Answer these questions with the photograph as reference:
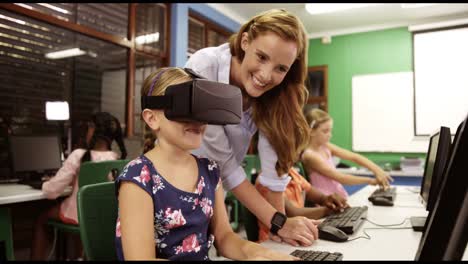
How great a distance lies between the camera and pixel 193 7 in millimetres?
4582

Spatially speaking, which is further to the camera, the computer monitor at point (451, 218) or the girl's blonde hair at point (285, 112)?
the girl's blonde hair at point (285, 112)

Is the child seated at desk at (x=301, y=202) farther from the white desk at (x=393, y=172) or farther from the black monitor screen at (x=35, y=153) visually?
the white desk at (x=393, y=172)

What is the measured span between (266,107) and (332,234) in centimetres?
48

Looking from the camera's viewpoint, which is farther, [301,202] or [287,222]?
[301,202]

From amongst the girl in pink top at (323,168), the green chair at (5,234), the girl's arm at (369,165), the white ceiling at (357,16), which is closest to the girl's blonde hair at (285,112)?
the girl in pink top at (323,168)

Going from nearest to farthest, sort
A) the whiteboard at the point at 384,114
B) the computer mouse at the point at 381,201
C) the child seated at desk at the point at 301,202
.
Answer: the child seated at desk at the point at 301,202 < the computer mouse at the point at 381,201 < the whiteboard at the point at 384,114

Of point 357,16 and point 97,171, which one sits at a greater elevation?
point 357,16

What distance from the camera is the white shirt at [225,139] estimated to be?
1.23m

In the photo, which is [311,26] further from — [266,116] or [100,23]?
[266,116]

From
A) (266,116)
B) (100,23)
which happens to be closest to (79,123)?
(100,23)

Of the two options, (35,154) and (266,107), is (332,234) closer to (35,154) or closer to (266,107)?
(266,107)

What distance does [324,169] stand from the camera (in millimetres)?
2545

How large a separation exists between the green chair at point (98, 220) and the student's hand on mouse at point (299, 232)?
501 mm

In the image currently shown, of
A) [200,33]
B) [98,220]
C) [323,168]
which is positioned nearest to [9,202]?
[98,220]
